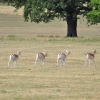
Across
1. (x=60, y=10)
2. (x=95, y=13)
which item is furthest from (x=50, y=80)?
(x=60, y=10)

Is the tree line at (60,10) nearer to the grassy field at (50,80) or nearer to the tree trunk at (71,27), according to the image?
the tree trunk at (71,27)

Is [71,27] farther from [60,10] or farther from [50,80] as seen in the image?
[50,80]

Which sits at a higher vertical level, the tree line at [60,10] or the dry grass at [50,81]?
the tree line at [60,10]

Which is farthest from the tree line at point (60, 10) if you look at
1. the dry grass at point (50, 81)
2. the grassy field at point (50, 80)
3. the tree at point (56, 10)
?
the dry grass at point (50, 81)

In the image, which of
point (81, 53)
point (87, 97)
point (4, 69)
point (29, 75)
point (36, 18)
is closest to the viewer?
point (87, 97)

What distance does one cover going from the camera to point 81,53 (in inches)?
1428

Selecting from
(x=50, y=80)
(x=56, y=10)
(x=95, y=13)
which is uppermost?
(x=56, y=10)

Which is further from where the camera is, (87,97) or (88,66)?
(88,66)

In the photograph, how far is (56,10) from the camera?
56875mm

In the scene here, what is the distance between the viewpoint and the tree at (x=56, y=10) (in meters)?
55.5

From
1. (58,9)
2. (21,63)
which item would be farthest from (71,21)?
(21,63)

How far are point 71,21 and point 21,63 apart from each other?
97.5 ft

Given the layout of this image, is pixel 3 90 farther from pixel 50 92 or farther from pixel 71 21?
pixel 71 21

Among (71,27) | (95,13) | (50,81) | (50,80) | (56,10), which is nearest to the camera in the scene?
(50,81)
